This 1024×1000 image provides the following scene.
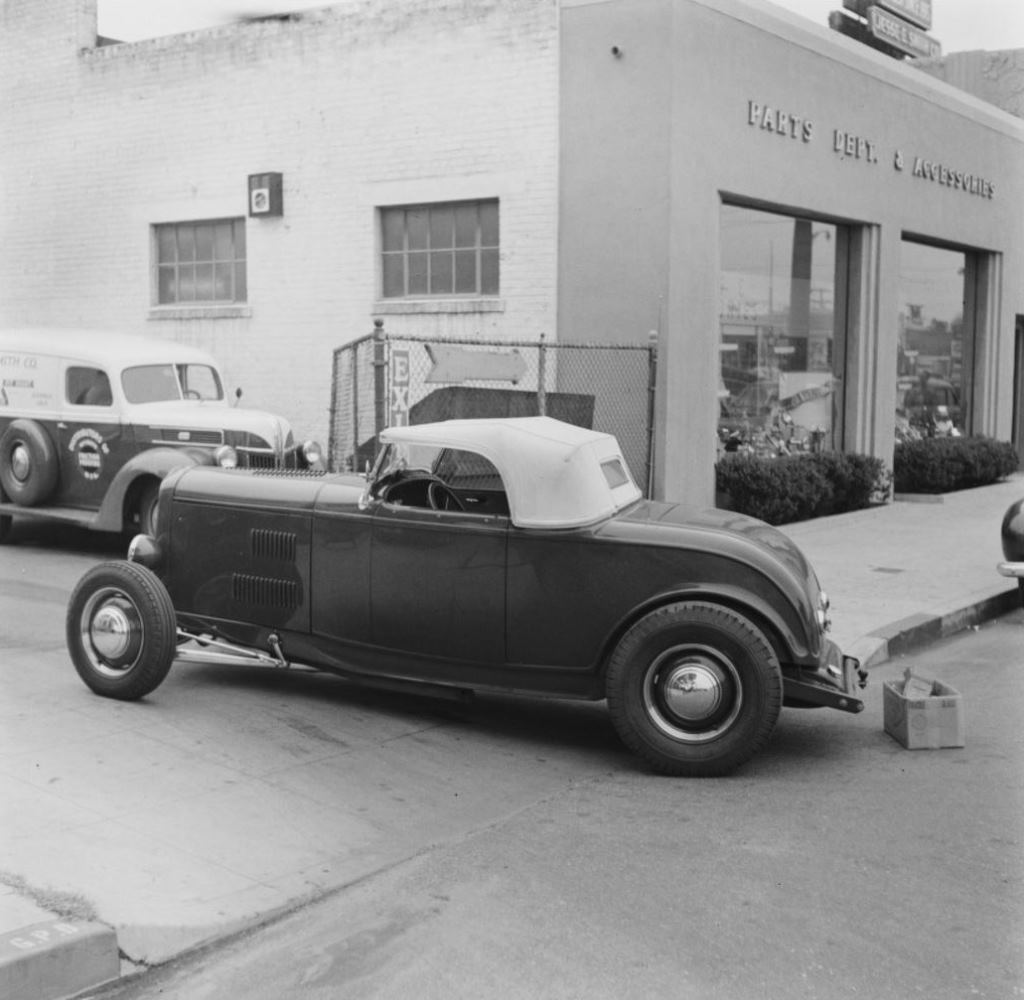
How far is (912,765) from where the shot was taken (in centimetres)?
652

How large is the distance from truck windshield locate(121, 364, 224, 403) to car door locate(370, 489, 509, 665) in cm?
667

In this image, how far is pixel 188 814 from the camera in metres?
5.49

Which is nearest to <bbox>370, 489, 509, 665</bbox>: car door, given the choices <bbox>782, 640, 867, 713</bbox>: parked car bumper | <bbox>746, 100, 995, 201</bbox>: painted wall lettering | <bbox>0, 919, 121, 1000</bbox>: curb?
<bbox>782, 640, 867, 713</bbox>: parked car bumper

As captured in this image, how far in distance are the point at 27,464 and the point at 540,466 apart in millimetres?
7672

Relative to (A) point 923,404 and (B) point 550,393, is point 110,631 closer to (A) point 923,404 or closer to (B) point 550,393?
(B) point 550,393

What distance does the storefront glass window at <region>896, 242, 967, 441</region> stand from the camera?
20.0m

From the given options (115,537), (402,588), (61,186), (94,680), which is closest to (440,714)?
(402,588)

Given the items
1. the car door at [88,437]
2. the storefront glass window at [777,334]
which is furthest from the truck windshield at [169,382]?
the storefront glass window at [777,334]

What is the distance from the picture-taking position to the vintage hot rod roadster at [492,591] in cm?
629

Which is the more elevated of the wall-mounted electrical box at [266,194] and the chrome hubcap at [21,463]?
the wall-mounted electrical box at [266,194]

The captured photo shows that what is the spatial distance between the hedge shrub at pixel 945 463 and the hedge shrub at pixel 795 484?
7.09 ft

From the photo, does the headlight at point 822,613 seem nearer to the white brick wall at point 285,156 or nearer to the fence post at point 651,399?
the fence post at point 651,399

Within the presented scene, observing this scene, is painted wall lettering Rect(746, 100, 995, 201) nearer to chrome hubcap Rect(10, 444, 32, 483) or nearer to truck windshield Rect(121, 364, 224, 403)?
truck windshield Rect(121, 364, 224, 403)

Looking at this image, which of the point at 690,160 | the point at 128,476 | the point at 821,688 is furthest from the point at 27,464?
the point at 821,688
